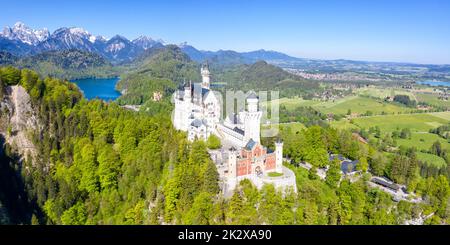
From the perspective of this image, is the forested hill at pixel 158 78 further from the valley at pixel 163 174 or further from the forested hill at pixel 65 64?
the forested hill at pixel 65 64

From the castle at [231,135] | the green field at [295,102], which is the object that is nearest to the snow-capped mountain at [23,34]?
the green field at [295,102]

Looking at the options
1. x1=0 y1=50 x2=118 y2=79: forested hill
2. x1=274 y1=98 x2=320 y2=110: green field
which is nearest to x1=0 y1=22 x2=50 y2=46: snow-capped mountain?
x1=0 y1=50 x2=118 y2=79: forested hill

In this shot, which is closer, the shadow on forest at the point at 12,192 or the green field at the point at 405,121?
the shadow on forest at the point at 12,192

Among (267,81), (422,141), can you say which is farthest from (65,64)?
(422,141)

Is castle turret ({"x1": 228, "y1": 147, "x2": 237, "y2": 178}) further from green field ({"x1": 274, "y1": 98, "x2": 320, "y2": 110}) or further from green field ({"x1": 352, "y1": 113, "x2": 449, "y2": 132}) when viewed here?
green field ({"x1": 274, "y1": 98, "x2": 320, "y2": 110})
